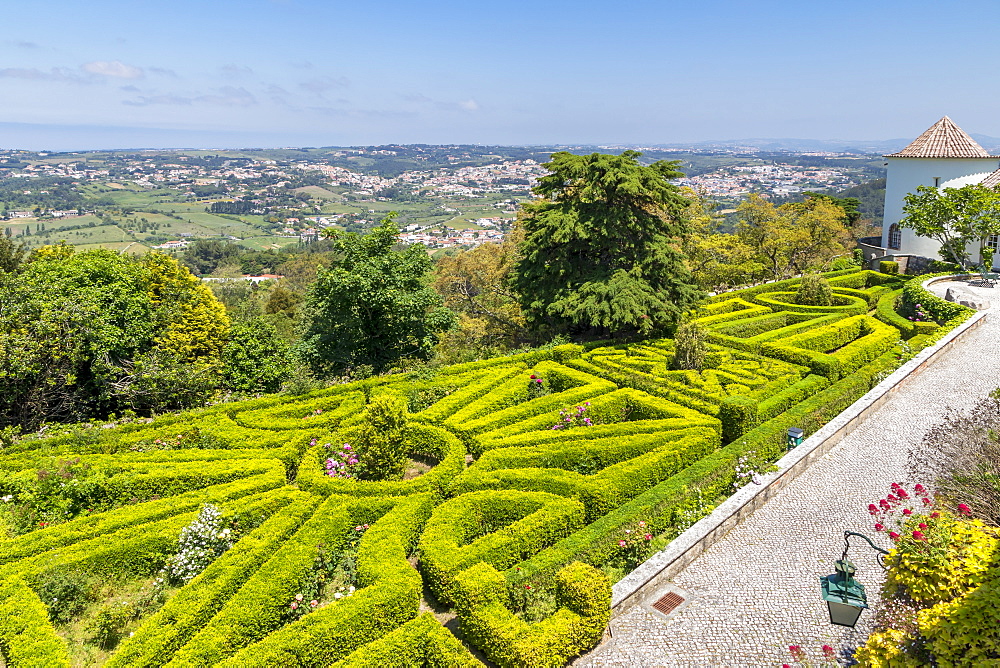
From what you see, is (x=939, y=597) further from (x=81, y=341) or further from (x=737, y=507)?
(x=81, y=341)

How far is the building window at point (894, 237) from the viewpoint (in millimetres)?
42156

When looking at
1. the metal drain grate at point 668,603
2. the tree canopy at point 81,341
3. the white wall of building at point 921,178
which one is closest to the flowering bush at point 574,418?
the metal drain grate at point 668,603

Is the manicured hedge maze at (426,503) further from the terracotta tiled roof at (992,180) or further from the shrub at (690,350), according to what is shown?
the terracotta tiled roof at (992,180)

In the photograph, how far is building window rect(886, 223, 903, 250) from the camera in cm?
4216

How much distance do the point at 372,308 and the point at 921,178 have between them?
40.1 m

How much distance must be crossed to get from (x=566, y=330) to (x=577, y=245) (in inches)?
143

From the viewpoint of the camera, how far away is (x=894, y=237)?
42656mm

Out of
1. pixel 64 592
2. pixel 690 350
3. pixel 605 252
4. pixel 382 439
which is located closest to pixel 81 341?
pixel 64 592

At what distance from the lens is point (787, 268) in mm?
46000

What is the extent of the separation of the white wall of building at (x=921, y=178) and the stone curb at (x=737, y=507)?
91.8 ft

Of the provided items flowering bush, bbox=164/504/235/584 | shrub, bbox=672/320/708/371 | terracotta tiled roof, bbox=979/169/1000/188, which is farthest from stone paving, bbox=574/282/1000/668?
terracotta tiled roof, bbox=979/169/1000/188

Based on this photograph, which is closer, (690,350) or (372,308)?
(690,350)

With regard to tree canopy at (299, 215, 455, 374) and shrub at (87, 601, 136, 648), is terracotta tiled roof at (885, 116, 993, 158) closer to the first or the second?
tree canopy at (299, 215, 455, 374)

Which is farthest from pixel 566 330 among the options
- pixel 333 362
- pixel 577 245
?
pixel 333 362
